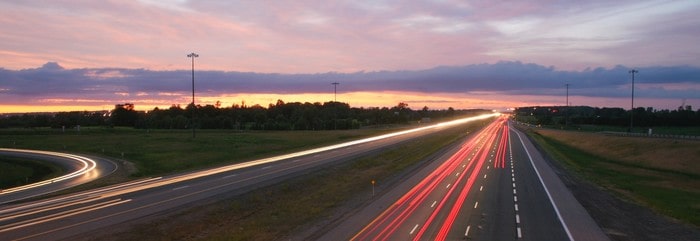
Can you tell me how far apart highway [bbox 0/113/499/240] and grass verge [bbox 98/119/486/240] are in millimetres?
1805

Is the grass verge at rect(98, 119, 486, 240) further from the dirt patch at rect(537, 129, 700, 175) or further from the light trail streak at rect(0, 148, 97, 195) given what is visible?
the dirt patch at rect(537, 129, 700, 175)

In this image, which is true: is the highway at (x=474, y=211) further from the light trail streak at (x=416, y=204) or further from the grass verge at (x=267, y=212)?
the grass verge at (x=267, y=212)

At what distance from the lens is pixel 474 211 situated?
27.5 metres

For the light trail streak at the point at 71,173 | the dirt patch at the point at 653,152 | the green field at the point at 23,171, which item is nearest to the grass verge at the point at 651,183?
the dirt patch at the point at 653,152

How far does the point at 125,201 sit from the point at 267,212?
797 cm

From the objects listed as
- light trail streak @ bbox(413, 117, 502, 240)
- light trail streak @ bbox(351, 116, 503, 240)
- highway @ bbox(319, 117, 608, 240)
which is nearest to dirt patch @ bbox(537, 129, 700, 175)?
highway @ bbox(319, 117, 608, 240)

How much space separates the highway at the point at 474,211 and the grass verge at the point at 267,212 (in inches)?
95.4

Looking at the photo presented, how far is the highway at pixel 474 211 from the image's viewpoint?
2239cm

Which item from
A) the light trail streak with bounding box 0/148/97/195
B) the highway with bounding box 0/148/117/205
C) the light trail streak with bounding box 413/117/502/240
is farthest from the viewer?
the light trail streak with bounding box 0/148/97/195

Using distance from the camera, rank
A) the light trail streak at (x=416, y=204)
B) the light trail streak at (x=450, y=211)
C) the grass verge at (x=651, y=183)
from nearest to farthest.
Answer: the light trail streak at (x=450, y=211), the light trail streak at (x=416, y=204), the grass verge at (x=651, y=183)

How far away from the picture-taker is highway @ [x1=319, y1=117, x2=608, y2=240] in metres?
22.4

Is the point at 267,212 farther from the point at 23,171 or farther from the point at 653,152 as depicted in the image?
the point at 653,152

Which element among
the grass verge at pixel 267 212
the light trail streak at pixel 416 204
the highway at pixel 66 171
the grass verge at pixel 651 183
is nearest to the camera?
the light trail streak at pixel 416 204

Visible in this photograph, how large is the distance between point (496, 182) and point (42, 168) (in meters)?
42.2
